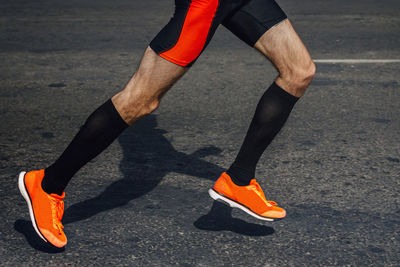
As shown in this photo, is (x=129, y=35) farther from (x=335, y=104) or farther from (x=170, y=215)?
(x=170, y=215)

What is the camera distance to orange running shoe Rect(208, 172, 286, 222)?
326 centimetres

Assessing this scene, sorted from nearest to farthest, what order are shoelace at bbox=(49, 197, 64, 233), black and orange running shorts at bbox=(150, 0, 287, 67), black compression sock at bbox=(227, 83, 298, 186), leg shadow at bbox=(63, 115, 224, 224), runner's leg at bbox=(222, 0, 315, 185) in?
black and orange running shorts at bbox=(150, 0, 287, 67) < shoelace at bbox=(49, 197, 64, 233) < runner's leg at bbox=(222, 0, 315, 185) < black compression sock at bbox=(227, 83, 298, 186) < leg shadow at bbox=(63, 115, 224, 224)

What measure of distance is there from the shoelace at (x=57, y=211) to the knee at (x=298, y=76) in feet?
4.10

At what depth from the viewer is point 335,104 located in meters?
5.36

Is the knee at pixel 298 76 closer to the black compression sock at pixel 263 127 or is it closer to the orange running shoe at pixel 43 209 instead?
the black compression sock at pixel 263 127

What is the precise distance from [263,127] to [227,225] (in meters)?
0.53

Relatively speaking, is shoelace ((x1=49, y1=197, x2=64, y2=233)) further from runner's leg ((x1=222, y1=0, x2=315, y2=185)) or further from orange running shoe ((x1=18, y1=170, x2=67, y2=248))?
runner's leg ((x1=222, y1=0, x2=315, y2=185))

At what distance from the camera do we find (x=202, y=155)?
4289 mm

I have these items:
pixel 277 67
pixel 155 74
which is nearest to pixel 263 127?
pixel 277 67

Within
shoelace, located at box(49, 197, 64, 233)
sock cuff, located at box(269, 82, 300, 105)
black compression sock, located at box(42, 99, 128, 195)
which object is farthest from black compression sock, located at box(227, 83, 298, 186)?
shoelace, located at box(49, 197, 64, 233)

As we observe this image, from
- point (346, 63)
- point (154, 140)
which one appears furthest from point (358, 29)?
point (154, 140)

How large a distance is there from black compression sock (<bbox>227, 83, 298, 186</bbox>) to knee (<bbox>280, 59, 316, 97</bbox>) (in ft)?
0.15

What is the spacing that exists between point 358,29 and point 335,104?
3056mm

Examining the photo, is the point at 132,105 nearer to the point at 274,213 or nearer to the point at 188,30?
the point at 188,30
